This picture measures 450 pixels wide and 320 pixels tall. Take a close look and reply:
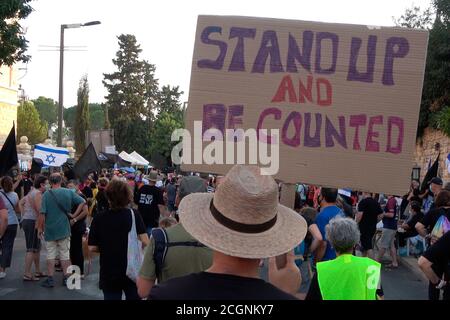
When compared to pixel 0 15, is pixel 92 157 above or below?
below

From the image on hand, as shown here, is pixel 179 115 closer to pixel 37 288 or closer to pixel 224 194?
pixel 37 288

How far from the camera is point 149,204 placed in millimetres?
10641

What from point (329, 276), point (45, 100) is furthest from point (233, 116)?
point (45, 100)

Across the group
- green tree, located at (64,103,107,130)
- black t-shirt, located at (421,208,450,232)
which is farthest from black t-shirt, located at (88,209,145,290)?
green tree, located at (64,103,107,130)

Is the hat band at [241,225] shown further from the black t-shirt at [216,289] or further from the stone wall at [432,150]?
the stone wall at [432,150]

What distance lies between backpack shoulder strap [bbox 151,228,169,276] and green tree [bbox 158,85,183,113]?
8195cm

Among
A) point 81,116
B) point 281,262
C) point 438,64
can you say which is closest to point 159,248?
point 281,262

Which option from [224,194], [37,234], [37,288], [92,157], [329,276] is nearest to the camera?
[224,194]

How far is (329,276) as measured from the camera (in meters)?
3.70

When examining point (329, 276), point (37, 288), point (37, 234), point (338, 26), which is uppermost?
point (338, 26)

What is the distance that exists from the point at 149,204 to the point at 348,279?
→ 23.8 feet

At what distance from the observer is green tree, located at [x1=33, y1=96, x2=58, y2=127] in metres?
155

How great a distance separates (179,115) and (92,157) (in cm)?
6716

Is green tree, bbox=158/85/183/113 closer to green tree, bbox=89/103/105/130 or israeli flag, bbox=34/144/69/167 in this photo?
green tree, bbox=89/103/105/130
